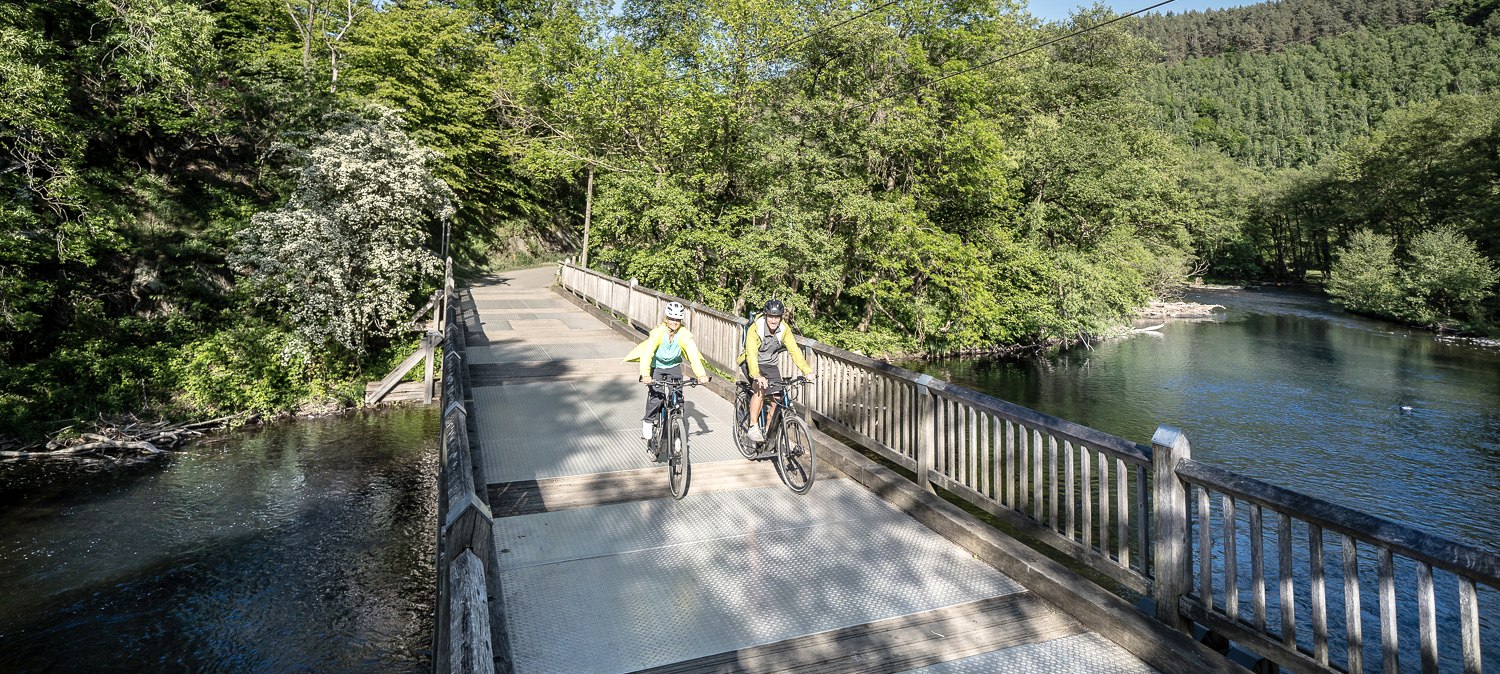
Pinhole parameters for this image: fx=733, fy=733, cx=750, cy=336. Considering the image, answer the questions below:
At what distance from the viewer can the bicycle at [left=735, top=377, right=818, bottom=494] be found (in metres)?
6.41

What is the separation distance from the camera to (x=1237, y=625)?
3615 mm

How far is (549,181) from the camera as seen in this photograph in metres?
38.9

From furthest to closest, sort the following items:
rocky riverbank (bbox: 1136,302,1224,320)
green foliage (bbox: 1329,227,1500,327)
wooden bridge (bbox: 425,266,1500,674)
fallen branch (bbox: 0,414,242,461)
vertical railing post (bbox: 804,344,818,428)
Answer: rocky riverbank (bbox: 1136,302,1224,320) < green foliage (bbox: 1329,227,1500,327) < fallen branch (bbox: 0,414,242,461) < vertical railing post (bbox: 804,344,818,428) < wooden bridge (bbox: 425,266,1500,674)

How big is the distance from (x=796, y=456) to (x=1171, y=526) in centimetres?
320

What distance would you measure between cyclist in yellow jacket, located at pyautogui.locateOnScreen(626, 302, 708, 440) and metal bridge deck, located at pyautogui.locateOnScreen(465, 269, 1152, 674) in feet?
2.01

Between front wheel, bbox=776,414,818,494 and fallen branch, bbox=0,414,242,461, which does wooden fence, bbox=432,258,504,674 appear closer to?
front wheel, bbox=776,414,818,494

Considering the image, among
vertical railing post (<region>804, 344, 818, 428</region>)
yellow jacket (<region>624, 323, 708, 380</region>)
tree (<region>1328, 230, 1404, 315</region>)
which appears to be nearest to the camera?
yellow jacket (<region>624, 323, 708, 380</region>)

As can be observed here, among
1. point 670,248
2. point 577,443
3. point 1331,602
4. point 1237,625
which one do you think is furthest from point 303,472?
point 1331,602

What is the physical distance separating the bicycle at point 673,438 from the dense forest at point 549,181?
26.0 feet

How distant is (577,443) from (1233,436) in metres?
15.4

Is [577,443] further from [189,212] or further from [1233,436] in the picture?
[189,212]

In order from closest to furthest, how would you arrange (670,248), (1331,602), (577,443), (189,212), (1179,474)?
(1179,474) → (577,443) → (1331,602) → (189,212) → (670,248)

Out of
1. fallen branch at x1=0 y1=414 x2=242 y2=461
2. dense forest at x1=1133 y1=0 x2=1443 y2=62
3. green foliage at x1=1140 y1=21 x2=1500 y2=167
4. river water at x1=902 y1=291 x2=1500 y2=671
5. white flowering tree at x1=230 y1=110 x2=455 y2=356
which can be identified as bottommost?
river water at x1=902 y1=291 x2=1500 y2=671

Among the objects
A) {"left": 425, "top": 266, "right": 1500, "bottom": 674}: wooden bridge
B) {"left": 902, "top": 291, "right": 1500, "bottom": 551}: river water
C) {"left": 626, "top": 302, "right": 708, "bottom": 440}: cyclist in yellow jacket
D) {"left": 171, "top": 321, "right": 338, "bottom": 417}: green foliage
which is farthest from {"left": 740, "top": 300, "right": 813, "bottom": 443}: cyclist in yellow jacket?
{"left": 171, "top": 321, "right": 338, "bottom": 417}: green foliage
